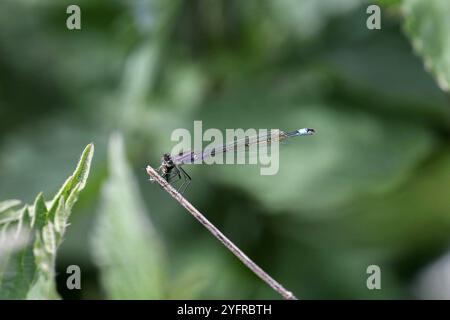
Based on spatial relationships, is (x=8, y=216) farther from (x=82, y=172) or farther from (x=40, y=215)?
(x=82, y=172)

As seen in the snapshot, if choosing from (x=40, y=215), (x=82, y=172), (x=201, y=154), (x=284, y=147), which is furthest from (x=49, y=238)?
(x=284, y=147)

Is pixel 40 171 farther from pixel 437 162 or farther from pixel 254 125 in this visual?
pixel 437 162

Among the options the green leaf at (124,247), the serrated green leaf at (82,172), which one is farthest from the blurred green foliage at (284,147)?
the serrated green leaf at (82,172)

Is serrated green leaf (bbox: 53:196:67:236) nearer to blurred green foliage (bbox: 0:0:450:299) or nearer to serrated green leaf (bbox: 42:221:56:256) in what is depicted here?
serrated green leaf (bbox: 42:221:56:256)

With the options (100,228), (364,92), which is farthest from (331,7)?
(100,228)

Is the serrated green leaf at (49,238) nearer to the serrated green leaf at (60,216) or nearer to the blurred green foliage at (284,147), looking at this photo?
the serrated green leaf at (60,216)
